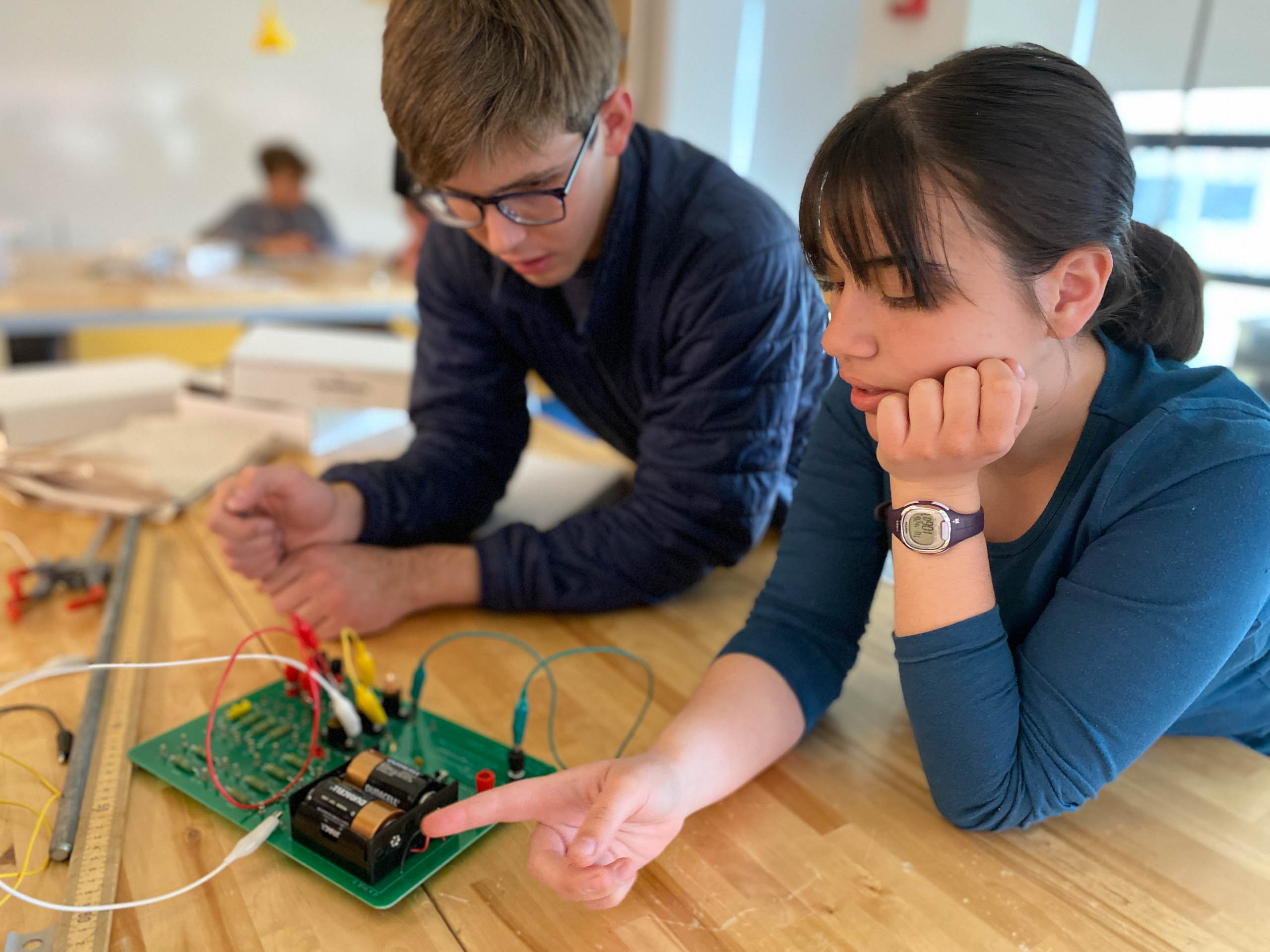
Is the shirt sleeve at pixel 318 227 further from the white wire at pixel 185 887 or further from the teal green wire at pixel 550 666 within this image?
the white wire at pixel 185 887

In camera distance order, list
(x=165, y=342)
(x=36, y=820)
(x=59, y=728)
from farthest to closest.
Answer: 1. (x=165, y=342)
2. (x=59, y=728)
3. (x=36, y=820)

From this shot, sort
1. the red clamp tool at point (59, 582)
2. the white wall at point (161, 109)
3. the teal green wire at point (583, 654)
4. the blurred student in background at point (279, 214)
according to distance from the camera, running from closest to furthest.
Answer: the teal green wire at point (583, 654) < the red clamp tool at point (59, 582) < the white wall at point (161, 109) < the blurred student in background at point (279, 214)

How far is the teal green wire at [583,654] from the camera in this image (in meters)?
0.83

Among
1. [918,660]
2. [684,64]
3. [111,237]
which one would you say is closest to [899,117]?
[918,660]

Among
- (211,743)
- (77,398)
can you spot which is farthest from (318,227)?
(211,743)

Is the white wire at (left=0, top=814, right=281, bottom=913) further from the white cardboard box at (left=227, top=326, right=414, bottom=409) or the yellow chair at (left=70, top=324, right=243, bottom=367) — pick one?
the yellow chair at (left=70, top=324, right=243, bottom=367)

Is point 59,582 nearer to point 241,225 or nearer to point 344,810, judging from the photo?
point 344,810

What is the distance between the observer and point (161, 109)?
490cm

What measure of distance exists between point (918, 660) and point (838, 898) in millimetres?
181

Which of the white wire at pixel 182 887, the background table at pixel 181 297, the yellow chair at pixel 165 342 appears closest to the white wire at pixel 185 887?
the white wire at pixel 182 887

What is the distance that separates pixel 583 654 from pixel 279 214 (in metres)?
4.57

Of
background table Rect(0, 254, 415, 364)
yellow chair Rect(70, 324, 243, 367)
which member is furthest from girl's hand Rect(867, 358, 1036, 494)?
yellow chair Rect(70, 324, 243, 367)

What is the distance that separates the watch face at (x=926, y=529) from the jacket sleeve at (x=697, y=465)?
337mm

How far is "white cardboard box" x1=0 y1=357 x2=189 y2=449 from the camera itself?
1.53 meters
